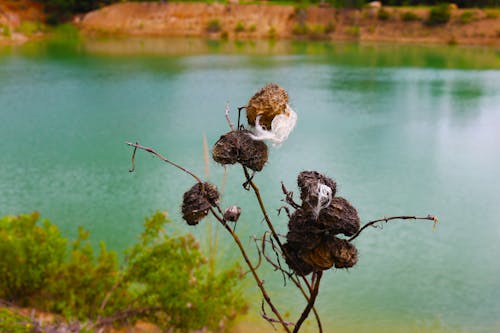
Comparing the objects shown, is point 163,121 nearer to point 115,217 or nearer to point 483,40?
point 115,217

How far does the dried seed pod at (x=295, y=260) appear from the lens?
0.76m

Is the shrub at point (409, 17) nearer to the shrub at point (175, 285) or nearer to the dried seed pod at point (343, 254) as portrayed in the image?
the shrub at point (175, 285)

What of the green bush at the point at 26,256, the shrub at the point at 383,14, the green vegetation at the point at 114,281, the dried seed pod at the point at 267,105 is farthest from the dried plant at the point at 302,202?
the shrub at the point at 383,14

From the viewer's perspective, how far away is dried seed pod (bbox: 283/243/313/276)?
0.76 meters

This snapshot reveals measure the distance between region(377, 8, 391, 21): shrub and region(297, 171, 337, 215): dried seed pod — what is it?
33.5 metres

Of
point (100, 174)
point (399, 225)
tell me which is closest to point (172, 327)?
point (399, 225)

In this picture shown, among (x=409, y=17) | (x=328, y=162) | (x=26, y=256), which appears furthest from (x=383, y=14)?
(x=26, y=256)

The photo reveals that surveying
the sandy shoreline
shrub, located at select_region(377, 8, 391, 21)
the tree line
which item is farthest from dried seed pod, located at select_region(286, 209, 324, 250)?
the tree line

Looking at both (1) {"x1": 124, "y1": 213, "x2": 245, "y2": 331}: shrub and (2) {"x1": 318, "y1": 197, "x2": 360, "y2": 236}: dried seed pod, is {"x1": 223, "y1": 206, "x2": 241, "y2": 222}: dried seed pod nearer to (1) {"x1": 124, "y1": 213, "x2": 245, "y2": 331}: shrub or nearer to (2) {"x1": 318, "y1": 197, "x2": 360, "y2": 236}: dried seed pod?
(2) {"x1": 318, "y1": 197, "x2": 360, "y2": 236}: dried seed pod

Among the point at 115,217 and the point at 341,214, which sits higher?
the point at 341,214

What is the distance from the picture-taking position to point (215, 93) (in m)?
14.0

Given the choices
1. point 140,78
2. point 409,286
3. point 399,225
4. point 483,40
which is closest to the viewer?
point 409,286

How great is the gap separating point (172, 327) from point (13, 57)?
2100 cm

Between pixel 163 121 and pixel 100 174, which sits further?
pixel 163 121
